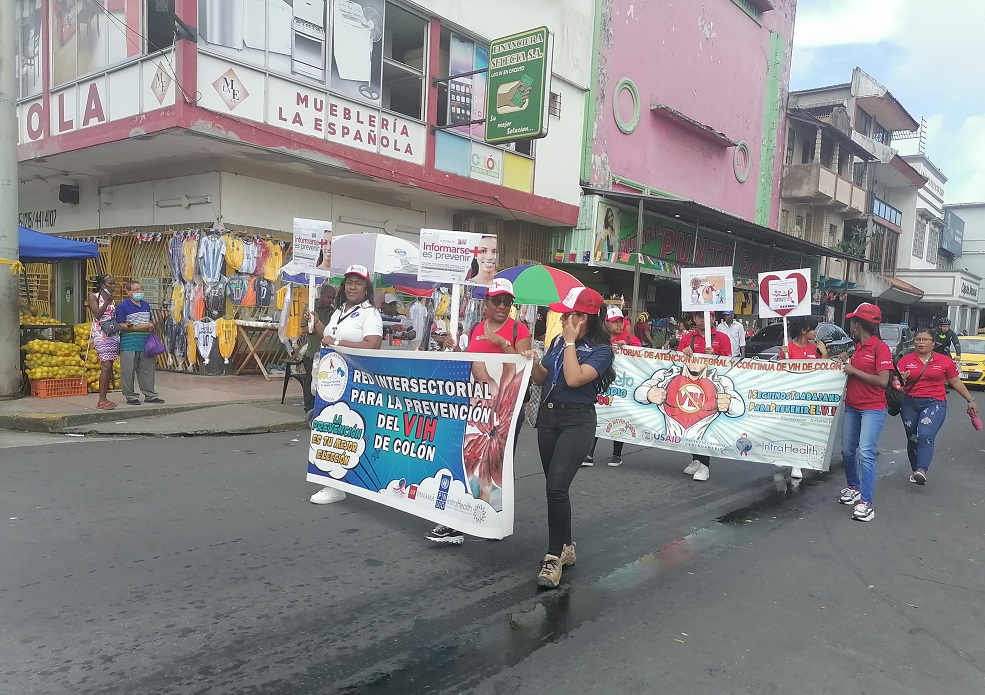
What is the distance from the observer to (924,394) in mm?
7570

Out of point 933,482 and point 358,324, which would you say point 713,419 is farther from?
point 358,324

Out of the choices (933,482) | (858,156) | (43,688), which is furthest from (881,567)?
(858,156)

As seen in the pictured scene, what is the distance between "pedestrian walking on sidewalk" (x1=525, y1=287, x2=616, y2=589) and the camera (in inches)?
167

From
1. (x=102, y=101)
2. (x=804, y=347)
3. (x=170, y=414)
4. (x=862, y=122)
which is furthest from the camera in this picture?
(x=862, y=122)

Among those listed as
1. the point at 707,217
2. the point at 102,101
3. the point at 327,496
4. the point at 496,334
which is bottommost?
the point at 327,496

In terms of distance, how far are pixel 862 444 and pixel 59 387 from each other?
10543mm

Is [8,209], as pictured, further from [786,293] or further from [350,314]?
[786,293]

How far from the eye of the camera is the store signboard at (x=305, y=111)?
11617 millimetres

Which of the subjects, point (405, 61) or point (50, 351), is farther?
point (405, 61)

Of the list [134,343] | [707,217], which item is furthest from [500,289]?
[707,217]

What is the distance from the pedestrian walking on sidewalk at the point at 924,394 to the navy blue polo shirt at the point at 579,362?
16.1 feet

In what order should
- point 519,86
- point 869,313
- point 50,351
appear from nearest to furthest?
point 869,313 < point 50,351 < point 519,86

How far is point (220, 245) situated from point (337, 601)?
1085 cm

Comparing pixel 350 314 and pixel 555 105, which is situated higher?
pixel 555 105
